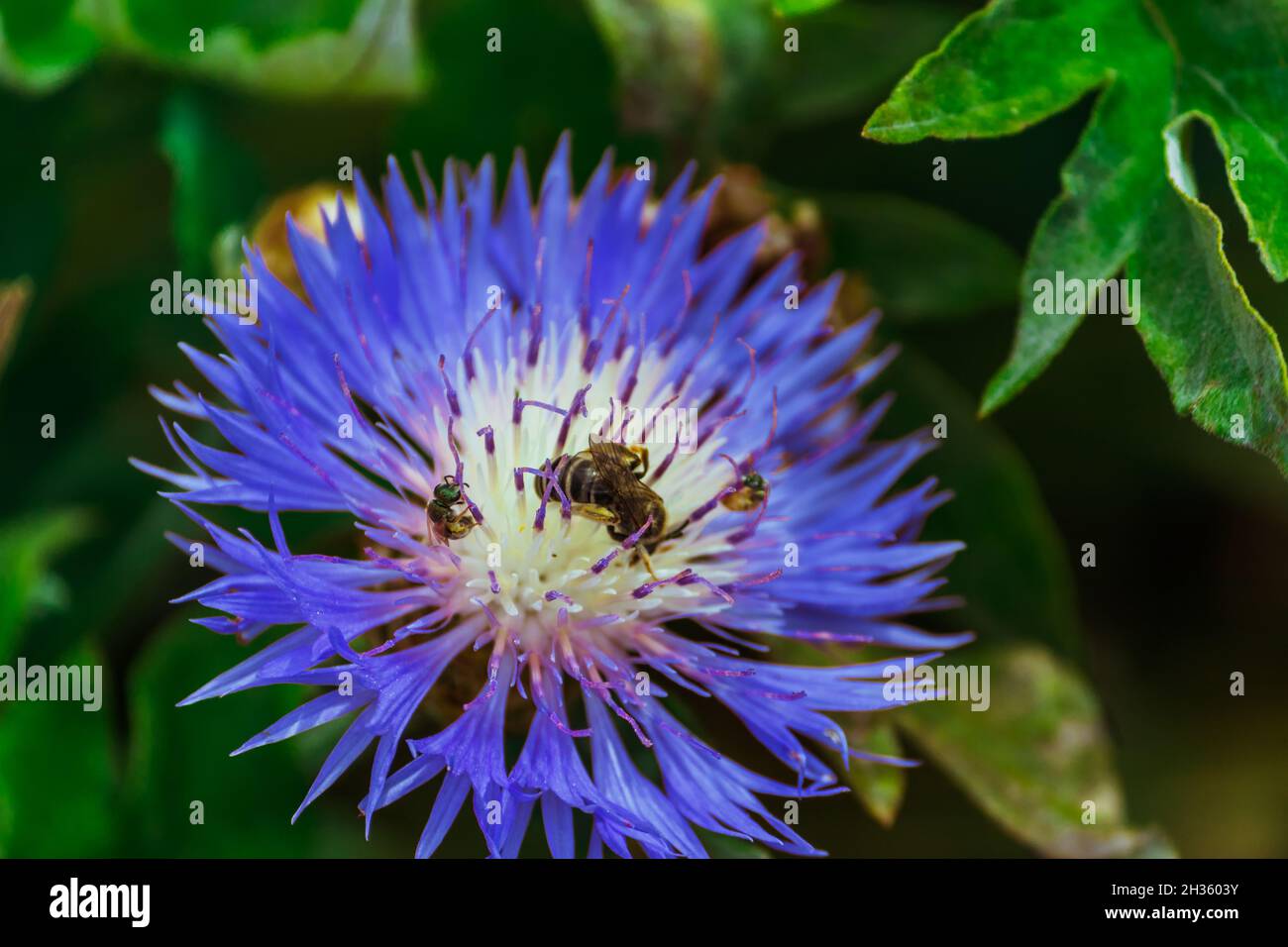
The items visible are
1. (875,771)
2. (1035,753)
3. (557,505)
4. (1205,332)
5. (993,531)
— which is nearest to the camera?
(1205,332)

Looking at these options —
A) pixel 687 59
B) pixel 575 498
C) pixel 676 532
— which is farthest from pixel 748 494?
pixel 687 59

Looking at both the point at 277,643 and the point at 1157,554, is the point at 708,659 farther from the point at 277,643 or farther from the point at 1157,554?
the point at 1157,554

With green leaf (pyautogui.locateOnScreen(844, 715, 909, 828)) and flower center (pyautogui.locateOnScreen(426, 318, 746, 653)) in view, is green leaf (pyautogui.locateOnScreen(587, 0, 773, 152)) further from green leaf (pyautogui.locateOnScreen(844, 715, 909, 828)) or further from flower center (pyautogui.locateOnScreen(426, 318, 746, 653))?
green leaf (pyautogui.locateOnScreen(844, 715, 909, 828))

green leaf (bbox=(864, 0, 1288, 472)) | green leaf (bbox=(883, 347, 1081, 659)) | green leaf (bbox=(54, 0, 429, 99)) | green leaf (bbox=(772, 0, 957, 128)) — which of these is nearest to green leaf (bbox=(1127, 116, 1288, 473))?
green leaf (bbox=(864, 0, 1288, 472))

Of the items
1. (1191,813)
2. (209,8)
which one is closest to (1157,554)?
(1191,813)

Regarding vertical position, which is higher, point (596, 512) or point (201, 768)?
point (596, 512)

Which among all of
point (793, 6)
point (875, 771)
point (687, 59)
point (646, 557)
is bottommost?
point (875, 771)

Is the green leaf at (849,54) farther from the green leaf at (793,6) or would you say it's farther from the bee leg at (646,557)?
the bee leg at (646,557)

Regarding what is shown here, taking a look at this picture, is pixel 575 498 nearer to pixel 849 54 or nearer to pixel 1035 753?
pixel 1035 753
